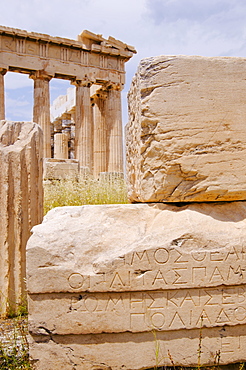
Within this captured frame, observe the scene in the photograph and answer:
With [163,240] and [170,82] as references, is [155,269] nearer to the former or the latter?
[163,240]

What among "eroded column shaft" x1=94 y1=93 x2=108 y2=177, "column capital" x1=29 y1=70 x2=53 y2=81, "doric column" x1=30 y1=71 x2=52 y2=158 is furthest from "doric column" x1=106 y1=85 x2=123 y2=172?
"column capital" x1=29 y1=70 x2=53 y2=81

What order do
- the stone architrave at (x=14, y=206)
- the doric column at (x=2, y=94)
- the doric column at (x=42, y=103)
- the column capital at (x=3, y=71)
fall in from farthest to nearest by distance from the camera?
the doric column at (x=42, y=103) < the column capital at (x=3, y=71) < the doric column at (x=2, y=94) < the stone architrave at (x=14, y=206)

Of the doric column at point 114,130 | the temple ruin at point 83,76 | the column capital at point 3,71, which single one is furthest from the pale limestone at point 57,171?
the column capital at point 3,71

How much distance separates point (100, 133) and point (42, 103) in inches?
134

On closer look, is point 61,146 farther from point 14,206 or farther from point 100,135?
point 14,206

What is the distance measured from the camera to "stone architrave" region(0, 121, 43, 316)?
266cm

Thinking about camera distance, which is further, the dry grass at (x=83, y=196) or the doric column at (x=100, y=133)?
the doric column at (x=100, y=133)

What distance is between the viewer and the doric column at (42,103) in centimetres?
1489

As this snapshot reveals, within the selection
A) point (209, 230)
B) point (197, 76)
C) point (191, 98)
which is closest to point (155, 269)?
point (209, 230)

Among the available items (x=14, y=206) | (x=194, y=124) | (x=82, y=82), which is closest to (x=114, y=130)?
(x=82, y=82)

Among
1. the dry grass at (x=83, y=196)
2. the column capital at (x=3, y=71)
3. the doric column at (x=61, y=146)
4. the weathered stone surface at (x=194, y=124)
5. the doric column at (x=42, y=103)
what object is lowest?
the dry grass at (x=83, y=196)

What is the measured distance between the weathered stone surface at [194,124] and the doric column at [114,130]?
14286mm

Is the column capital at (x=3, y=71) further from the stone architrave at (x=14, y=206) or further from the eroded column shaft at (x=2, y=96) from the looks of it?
the stone architrave at (x=14, y=206)

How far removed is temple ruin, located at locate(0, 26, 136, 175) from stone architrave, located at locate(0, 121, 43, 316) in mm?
10938
